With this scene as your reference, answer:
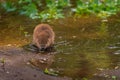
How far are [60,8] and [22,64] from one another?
18.3 ft

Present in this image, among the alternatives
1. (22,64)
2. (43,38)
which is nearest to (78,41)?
(43,38)

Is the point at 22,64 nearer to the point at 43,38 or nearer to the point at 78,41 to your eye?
the point at 43,38

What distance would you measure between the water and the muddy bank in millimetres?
244

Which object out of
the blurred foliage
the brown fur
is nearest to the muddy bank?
the brown fur

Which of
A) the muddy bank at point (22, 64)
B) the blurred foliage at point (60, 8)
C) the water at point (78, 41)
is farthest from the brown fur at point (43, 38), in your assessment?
the blurred foliage at point (60, 8)

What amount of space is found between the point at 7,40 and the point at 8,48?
905mm

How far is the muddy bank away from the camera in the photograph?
7.73 meters

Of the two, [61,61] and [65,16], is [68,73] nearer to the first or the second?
[61,61]

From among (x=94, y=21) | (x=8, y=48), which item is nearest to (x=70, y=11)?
(x=94, y=21)

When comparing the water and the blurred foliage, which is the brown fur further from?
the blurred foliage

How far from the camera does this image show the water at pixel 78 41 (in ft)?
27.4

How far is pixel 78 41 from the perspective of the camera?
10.0 m

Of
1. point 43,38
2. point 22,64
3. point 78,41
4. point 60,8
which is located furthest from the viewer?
point 60,8

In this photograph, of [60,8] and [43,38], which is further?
[60,8]
